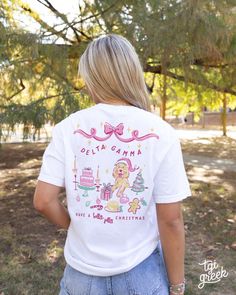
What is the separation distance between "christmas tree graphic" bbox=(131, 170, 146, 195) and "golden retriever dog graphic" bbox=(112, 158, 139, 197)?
0.02 m

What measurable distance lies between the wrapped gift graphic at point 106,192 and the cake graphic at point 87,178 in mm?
36

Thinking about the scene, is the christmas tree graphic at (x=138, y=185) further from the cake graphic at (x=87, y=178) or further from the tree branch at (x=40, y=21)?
the tree branch at (x=40, y=21)

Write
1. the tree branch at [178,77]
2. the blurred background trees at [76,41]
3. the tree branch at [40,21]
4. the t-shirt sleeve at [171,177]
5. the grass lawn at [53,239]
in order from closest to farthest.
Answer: the t-shirt sleeve at [171,177], the grass lawn at [53,239], the blurred background trees at [76,41], the tree branch at [40,21], the tree branch at [178,77]

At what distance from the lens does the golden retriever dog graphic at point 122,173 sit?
1.21 m

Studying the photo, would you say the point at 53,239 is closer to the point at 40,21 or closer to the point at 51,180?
the point at 40,21

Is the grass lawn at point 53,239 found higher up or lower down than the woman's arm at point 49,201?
lower down

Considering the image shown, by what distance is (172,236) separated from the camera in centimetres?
124

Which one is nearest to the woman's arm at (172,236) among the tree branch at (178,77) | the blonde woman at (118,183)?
the blonde woman at (118,183)

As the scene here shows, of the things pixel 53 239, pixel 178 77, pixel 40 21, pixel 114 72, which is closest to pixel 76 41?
pixel 40 21

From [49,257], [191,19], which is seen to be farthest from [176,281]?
[191,19]

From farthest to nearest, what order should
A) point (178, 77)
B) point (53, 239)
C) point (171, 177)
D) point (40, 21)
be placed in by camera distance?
point (178, 77)
point (40, 21)
point (53, 239)
point (171, 177)

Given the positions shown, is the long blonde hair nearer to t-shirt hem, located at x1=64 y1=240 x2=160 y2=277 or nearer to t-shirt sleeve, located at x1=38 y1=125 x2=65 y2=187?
t-shirt sleeve, located at x1=38 y1=125 x2=65 y2=187

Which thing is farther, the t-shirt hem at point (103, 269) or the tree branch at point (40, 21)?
the tree branch at point (40, 21)

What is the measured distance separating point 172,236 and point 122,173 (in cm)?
24
